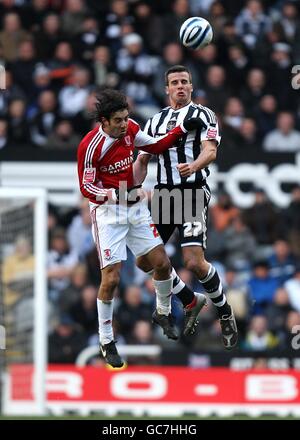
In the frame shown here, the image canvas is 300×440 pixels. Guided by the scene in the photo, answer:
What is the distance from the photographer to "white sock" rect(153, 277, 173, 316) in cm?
1300

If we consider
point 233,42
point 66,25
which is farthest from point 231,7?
point 66,25

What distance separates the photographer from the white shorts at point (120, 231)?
41.8 feet

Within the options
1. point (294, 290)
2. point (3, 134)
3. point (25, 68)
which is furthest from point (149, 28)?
point (294, 290)

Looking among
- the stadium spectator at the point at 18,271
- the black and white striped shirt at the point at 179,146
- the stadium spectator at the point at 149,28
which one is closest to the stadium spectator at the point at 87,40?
the stadium spectator at the point at 149,28

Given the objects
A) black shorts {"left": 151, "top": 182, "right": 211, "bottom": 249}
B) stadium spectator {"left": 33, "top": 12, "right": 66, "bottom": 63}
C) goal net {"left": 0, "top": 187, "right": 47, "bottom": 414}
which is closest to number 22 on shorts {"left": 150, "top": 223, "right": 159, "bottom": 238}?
black shorts {"left": 151, "top": 182, "right": 211, "bottom": 249}

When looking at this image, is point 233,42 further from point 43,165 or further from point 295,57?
point 43,165

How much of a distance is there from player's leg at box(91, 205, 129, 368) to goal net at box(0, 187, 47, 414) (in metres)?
3.40

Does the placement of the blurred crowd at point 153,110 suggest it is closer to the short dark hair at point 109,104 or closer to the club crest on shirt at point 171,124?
the club crest on shirt at point 171,124

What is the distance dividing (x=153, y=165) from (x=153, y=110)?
150 centimetres

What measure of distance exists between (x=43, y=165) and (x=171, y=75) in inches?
286

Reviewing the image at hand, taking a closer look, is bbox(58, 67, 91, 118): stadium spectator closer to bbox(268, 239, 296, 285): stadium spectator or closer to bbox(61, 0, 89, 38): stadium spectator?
bbox(61, 0, 89, 38): stadium spectator

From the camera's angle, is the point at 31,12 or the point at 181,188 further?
the point at 31,12

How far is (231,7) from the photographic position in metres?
22.3

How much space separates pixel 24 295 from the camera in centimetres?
1645
